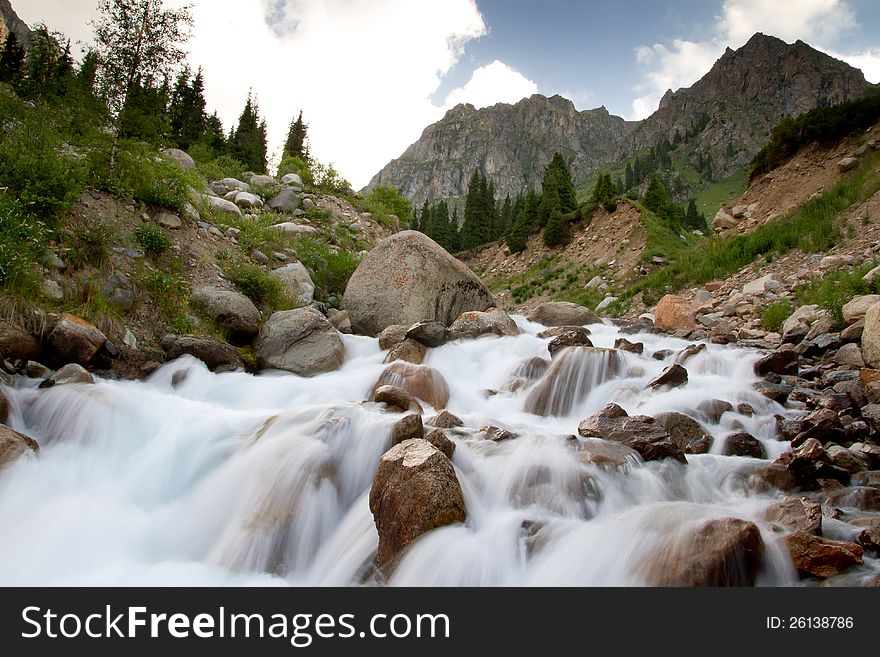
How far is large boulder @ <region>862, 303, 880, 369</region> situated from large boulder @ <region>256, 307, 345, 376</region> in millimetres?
9439

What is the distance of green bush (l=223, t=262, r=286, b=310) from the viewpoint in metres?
12.0

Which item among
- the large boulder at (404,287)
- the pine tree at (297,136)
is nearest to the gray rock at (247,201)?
the large boulder at (404,287)

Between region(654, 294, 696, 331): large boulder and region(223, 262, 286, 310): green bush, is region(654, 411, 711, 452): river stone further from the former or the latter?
region(223, 262, 286, 310): green bush

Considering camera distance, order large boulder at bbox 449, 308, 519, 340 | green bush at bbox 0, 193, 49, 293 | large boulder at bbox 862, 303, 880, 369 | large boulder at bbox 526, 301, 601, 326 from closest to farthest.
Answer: large boulder at bbox 862, 303, 880, 369 → green bush at bbox 0, 193, 49, 293 → large boulder at bbox 449, 308, 519, 340 → large boulder at bbox 526, 301, 601, 326

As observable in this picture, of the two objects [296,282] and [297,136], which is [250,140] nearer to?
[297,136]

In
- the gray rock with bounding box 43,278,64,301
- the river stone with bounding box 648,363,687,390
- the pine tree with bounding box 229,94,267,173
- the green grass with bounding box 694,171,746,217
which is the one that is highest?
the green grass with bounding box 694,171,746,217

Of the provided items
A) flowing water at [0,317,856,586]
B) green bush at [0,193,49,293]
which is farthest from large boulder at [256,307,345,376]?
green bush at [0,193,49,293]

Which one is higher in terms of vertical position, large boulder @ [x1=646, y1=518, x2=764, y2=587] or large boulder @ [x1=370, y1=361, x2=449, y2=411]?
large boulder @ [x1=370, y1=361, x2=449, y2=411]

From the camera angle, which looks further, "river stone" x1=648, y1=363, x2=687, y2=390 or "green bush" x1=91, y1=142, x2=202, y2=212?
"green bush" x1=91, y1=142, x2=202, y2=212

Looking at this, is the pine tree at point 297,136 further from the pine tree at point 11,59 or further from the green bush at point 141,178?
the green bush at point 141,178

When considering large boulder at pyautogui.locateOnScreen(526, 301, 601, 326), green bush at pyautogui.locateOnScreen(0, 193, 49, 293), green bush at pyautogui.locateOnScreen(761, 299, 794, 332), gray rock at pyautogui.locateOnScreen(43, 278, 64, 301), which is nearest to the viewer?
green bush at pyautogui.locateOnScreen(0, 193, 49, 293)

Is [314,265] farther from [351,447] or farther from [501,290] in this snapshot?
[501,290]

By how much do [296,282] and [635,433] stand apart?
10.4m
